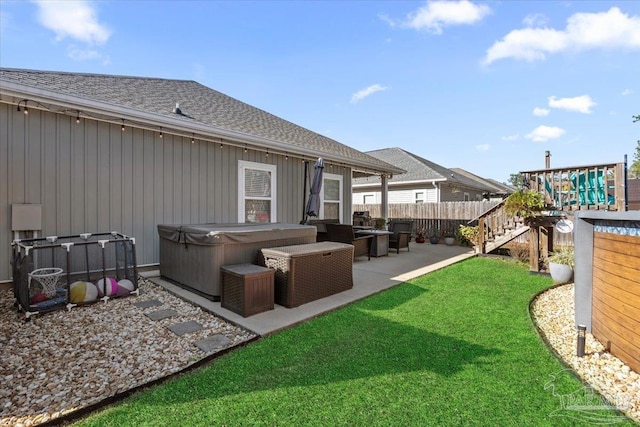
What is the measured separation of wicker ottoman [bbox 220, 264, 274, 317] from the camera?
3.67 meters

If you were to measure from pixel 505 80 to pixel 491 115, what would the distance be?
11.6ft

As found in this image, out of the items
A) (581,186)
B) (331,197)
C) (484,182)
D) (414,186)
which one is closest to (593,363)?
(581,186)

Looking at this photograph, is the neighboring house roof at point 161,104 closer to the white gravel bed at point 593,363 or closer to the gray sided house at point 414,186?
the white gravel bed at point 593,363

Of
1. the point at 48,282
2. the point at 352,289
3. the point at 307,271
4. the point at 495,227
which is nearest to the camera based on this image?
the point at 48,282

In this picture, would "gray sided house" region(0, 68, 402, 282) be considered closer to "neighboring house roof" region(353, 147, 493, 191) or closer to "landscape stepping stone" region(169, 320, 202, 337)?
"landscape stepping stone" region(169, 320, 202, 337)

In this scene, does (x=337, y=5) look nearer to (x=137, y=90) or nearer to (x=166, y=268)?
(x=137, y=90)

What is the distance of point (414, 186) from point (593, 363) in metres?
13.9

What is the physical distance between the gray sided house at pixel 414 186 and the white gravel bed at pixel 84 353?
506 inches

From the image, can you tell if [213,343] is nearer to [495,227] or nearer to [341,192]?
[341,192]

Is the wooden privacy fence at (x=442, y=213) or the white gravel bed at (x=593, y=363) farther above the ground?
the wooden privacy fence at (x=442, y=213)

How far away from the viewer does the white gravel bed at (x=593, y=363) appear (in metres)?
2.24

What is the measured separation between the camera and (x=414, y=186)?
16125 mm

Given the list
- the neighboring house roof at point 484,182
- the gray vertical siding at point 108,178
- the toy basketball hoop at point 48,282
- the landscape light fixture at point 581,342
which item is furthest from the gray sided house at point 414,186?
the toy basketball hoop at point 48,282

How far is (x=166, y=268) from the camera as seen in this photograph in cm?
518
